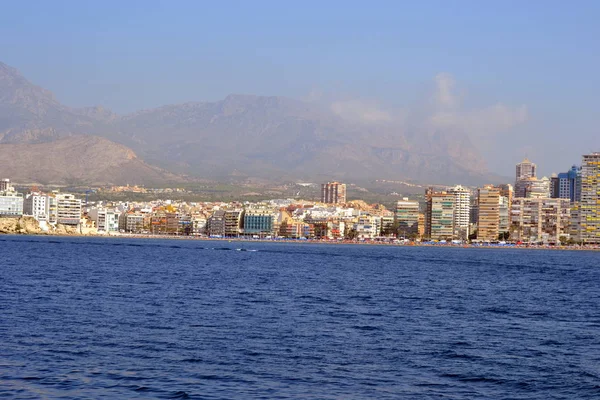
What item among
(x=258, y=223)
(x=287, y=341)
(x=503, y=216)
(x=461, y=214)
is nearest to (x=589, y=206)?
(x=503, y=216)

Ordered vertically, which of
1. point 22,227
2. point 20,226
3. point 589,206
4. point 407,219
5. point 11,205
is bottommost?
point 22,227

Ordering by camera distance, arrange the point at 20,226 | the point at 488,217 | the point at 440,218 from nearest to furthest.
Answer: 1. the point at 20,226
2. the point at 488,217
3. the point at 440,218

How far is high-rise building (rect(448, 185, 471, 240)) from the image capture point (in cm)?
17500

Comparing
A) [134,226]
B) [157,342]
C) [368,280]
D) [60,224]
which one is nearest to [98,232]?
[60,224]

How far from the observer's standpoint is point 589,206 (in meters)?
157

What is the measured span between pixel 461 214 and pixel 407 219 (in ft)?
33.1

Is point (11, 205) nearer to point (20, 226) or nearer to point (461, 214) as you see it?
point (20, 226)

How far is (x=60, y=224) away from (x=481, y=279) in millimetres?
120961

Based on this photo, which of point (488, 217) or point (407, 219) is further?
point (407, 219)

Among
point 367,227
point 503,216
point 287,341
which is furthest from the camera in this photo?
point 367,227

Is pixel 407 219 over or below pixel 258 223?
over

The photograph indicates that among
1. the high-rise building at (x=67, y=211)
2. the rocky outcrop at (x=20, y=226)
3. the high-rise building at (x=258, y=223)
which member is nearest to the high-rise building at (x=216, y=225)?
the high-rise building at (x=258, y=223)

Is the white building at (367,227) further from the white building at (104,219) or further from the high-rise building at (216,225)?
the white building at (104,219)

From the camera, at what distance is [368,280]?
48.3 meters
